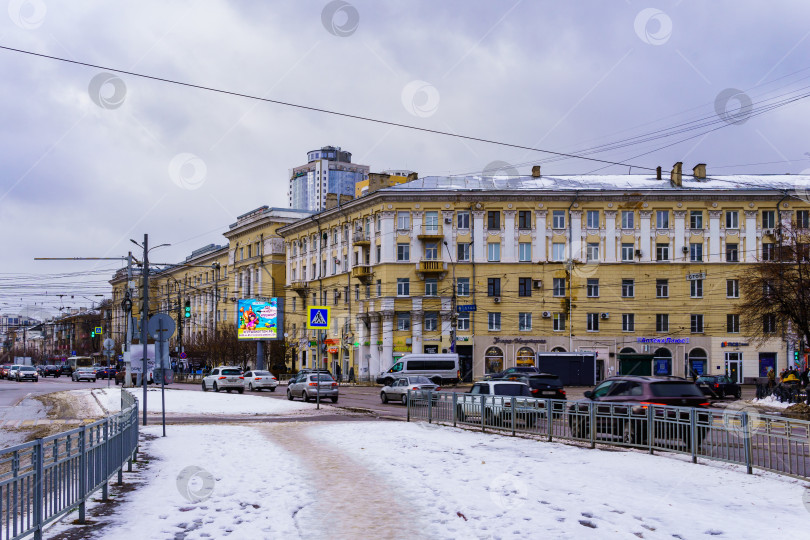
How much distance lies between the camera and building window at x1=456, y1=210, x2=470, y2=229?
230 ft

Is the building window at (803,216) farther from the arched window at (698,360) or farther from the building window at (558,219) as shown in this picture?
the building window at (558,219)

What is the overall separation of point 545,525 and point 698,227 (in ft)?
207

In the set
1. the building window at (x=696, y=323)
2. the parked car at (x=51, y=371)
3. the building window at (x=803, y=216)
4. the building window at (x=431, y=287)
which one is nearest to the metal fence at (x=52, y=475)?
the building window at (x=431, y=287)

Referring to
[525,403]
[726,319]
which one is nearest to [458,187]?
[726,319]

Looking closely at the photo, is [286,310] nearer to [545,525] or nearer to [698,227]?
[698,227]

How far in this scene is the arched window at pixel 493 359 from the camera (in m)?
68.6

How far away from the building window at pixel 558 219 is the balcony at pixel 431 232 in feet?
29.0

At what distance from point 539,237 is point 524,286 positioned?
4083mm

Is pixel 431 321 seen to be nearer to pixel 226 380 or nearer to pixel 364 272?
pixel 364 272

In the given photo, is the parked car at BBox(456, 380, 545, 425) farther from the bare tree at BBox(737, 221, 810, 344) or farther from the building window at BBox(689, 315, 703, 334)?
the building window at BBox(689, 315, 703, 334)

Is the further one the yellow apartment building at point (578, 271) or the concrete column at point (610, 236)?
the concrete column at point (610, 236)

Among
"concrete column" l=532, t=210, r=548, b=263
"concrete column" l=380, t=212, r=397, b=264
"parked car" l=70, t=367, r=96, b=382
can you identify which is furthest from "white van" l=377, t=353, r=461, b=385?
"parked car" l=70, t=367, r=96, b=382

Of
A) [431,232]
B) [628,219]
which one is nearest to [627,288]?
[628,219]

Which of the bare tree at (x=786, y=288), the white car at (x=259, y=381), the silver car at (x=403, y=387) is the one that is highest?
the bare tree at (x=786, y=288)
